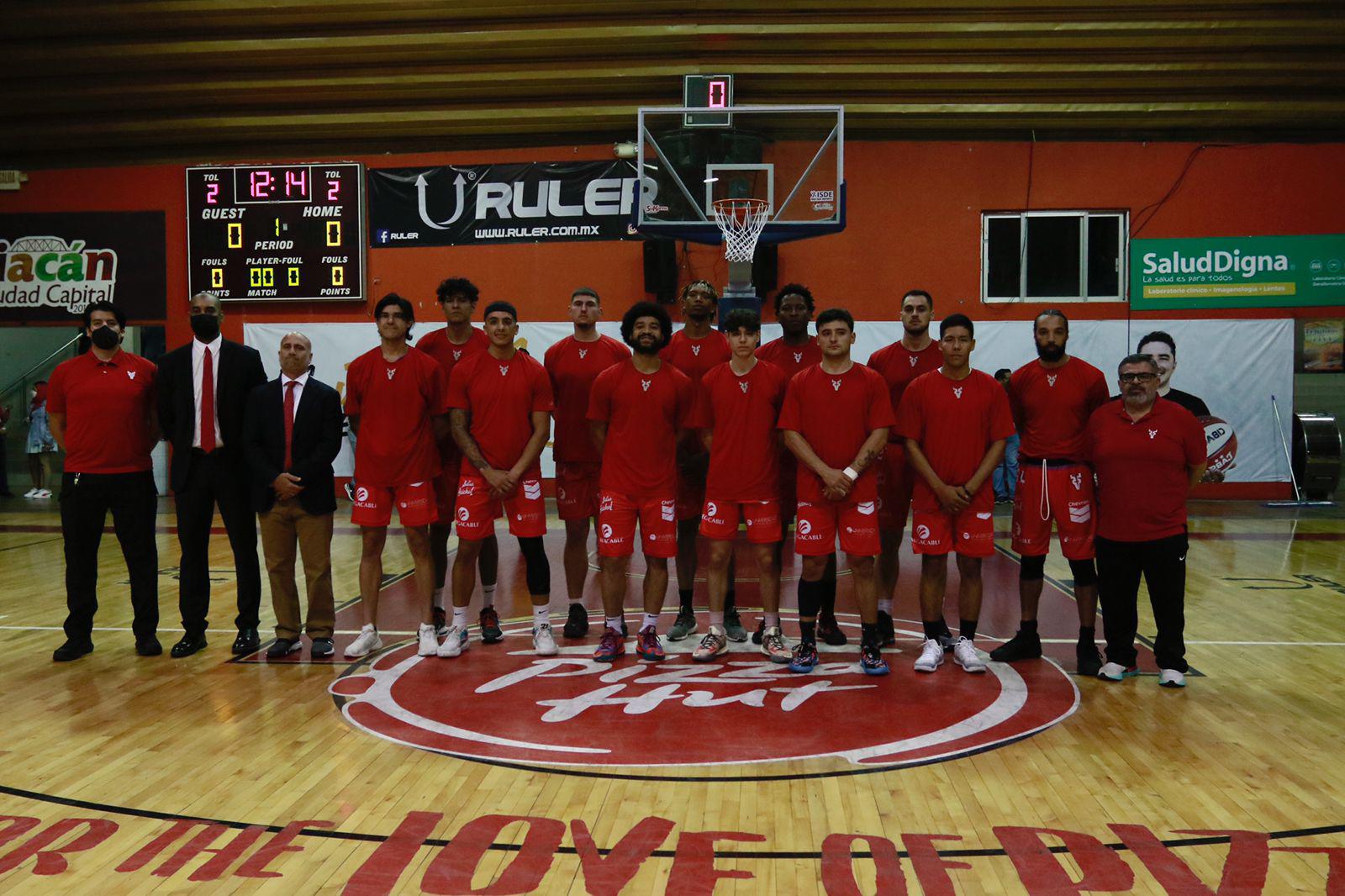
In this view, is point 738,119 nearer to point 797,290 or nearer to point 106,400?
point 797,290

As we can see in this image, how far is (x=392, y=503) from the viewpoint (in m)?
5.36

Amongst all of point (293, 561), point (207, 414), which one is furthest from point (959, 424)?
point (207, 414)

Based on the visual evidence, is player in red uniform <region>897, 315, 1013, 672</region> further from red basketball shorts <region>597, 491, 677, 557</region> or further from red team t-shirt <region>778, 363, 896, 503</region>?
red basketball shorts <region>597, 491, 677, 557</region>

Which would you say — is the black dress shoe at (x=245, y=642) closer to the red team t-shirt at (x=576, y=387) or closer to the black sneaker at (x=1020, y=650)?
the red team t-shirt at (x=576, y=387)

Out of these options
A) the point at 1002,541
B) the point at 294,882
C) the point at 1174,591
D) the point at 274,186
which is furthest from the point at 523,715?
the point at 274,186

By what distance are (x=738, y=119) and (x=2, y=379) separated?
11.6 meters

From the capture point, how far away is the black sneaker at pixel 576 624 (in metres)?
5.86

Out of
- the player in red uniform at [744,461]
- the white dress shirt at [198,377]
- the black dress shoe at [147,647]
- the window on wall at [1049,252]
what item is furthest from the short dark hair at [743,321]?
the window on wall at [1049,252]

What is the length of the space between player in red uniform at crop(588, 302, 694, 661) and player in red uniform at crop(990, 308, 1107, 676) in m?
1.73

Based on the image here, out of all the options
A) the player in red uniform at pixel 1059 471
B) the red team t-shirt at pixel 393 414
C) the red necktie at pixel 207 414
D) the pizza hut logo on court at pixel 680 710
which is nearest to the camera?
the pizza hut logo on court at pixel 680 710

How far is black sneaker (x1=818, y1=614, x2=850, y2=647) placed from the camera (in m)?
5.71

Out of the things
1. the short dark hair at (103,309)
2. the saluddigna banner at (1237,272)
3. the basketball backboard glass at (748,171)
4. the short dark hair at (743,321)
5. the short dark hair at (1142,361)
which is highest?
the basketball backboard glass at (748,171)

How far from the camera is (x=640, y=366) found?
17.4 ft

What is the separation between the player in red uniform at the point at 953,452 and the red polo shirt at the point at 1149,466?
1.63ft
